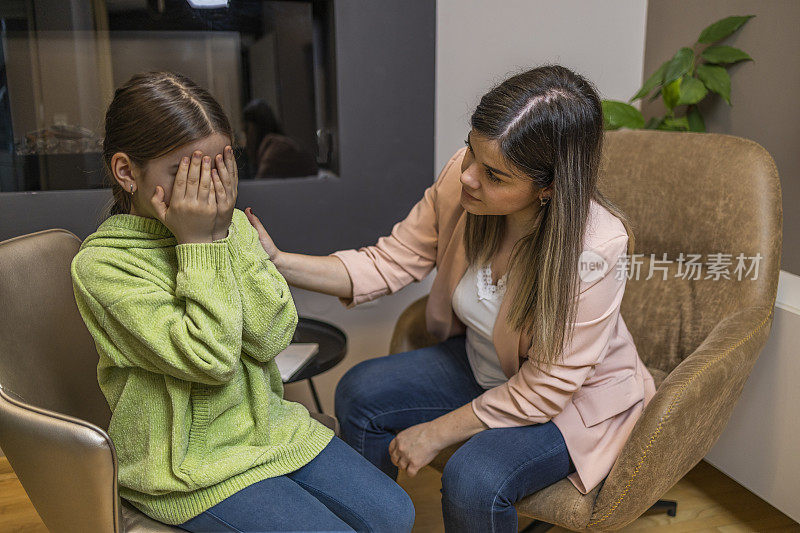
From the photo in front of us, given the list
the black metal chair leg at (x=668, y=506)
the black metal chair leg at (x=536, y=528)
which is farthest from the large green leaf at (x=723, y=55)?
the black metal chair leg at (x=536, y=528)

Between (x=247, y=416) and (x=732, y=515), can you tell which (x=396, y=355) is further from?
(x=732, y=515)

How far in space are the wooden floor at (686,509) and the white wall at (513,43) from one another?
3.19 feet

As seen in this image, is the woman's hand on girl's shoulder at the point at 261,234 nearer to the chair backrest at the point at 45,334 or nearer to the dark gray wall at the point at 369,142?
the chair backrest at the point at 45,334

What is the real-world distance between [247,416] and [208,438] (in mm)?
68

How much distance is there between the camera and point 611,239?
1165 mm

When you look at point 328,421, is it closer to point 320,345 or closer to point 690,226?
point 320,345

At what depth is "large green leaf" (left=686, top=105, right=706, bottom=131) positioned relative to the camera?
1970mm

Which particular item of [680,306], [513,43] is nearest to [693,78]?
[513,43]

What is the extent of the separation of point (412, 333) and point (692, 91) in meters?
1.03

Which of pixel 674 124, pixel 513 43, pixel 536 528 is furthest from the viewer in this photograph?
pixel 513 43

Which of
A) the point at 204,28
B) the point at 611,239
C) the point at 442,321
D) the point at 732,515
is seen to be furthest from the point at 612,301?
the point at 204,28

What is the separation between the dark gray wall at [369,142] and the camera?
1753mm

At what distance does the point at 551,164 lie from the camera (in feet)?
3.64

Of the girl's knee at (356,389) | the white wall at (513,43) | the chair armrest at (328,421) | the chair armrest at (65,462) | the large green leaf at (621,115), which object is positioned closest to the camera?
the chair armrest at (65,462)
